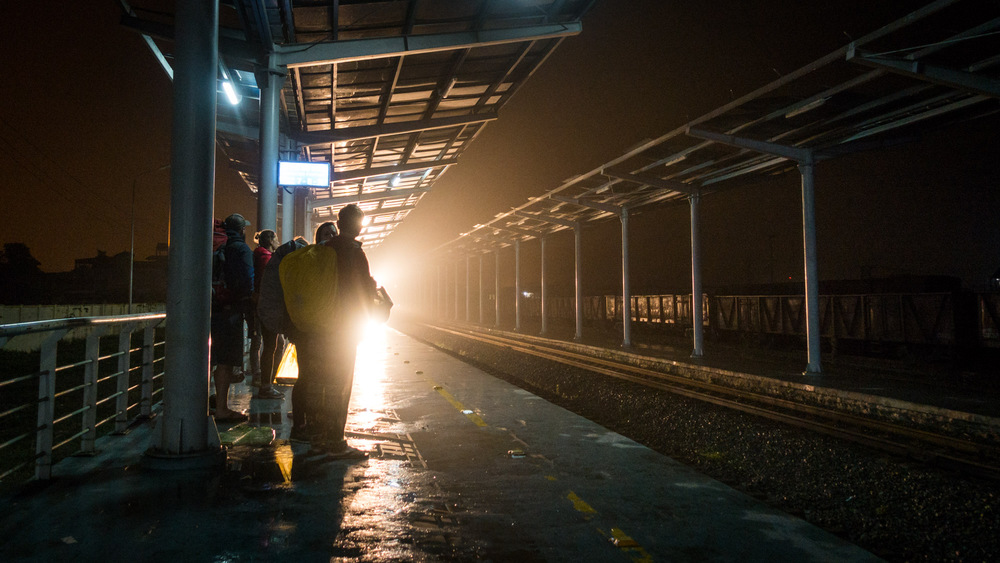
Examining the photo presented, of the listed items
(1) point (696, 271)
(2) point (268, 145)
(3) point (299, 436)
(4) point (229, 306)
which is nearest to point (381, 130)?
(2) point (268, 145)

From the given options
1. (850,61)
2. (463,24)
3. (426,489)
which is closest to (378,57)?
(463,24)

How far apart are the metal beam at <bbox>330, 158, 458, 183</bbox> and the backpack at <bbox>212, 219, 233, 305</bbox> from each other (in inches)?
416

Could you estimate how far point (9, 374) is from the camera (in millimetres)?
15555

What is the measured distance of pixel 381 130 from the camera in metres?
13.7

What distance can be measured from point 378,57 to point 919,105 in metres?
8.52

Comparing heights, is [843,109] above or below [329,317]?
above

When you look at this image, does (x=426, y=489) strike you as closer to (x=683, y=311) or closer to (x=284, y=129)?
(x=284, y=129)

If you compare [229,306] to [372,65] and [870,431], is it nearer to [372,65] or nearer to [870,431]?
[372,65]

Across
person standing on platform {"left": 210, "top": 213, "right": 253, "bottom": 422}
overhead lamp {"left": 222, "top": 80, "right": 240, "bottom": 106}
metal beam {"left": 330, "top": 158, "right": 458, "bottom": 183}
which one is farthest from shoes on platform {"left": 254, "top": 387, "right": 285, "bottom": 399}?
metal beam {"left": 330, "top": 158, "right": 458, "bottom": 183}

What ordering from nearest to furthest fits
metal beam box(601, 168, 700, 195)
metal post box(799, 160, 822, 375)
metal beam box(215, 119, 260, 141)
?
1. metal post box(799, 160, 822, 375)
2. metal beam box(215, 119, 260, 141)
3. metal beam box(601, 168, 700, 195)

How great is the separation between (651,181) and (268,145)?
864cm

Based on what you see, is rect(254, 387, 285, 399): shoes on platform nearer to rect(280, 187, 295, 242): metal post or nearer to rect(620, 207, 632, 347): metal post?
rect(280, 187, 295, 242): metal post

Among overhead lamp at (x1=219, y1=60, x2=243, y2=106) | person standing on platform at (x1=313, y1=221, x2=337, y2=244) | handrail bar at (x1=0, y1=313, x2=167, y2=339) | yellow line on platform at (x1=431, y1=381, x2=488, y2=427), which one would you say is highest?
overhead lamp at (x1=219, y1=60, x2=243, y2=106)

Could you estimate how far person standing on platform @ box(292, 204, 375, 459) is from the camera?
445 cm
